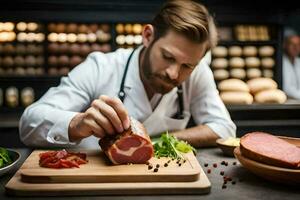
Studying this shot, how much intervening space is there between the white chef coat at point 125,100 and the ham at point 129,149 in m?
0.60

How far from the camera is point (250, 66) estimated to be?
455 centimetres

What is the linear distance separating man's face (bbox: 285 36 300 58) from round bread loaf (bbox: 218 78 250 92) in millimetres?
1483

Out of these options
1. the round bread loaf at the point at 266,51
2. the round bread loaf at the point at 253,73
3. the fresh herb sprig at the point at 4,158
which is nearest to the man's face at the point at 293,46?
the round bread loaf at the point at 266,51

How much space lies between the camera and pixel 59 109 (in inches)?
90.8

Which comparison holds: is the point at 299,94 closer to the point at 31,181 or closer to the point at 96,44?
the point at 96,44

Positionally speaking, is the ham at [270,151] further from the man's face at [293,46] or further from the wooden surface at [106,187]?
the man's face at [293,46]

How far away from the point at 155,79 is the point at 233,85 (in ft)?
6.60

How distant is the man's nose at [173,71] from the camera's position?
2.28 metres

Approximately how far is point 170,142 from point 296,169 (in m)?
0.59

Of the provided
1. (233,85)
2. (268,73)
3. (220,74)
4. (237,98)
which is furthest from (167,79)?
(268,73)

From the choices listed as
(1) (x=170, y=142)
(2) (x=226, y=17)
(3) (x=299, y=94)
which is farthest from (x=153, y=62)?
(3) (x=299, y=94)

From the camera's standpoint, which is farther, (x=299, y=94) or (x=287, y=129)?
(x=299, y=94)

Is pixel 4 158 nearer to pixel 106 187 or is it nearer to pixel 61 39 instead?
pixel 106 187

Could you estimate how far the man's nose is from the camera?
228cm
